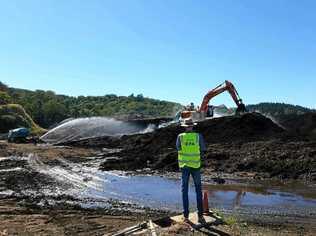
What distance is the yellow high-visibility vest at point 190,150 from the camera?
11.8 metres

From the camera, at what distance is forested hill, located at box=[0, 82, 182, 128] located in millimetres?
99750

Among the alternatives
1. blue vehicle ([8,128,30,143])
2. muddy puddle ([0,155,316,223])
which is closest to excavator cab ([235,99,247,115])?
muddy puddle ([0,155,316,223])

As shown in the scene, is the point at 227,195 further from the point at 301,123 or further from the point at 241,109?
the point at 301,123

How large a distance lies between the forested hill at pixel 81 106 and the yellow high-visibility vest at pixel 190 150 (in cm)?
4838

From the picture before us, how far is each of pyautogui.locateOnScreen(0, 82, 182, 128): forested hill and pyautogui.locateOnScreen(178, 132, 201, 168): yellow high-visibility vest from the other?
4838 cm

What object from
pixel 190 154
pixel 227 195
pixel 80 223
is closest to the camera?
pixel 190 154

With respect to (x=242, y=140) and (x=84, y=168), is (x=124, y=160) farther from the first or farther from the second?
(x=242, y=140)

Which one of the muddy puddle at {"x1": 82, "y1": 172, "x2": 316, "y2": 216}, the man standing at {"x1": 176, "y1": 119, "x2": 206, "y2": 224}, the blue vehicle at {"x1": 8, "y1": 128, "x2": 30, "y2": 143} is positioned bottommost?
the muddy puddle at {"x1": 82, "y1": 172, "x2": 316, "y2": 216}

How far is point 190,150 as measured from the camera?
11.8m

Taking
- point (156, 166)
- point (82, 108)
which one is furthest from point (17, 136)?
point (82, 108)

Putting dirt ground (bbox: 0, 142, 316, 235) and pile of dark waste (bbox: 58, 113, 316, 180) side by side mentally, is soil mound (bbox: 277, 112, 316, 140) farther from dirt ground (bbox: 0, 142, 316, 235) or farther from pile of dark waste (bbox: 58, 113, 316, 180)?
dirt ground (bbox: 0, 142, 316, 235)

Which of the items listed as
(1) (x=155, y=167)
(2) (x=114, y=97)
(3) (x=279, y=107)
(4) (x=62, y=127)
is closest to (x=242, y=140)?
(1) (x=155, y=167)

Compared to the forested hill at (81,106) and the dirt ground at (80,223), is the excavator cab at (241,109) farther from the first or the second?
the dirt ground at (80,223)

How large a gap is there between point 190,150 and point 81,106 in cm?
14094
